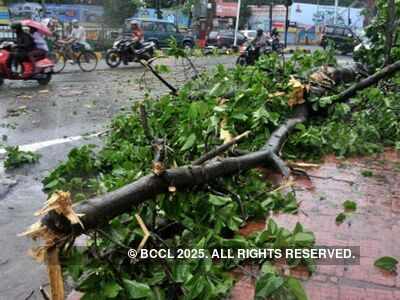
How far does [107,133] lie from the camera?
7.39 m

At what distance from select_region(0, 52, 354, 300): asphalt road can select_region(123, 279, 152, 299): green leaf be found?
3.59 ft

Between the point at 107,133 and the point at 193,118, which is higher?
the point at 193,118

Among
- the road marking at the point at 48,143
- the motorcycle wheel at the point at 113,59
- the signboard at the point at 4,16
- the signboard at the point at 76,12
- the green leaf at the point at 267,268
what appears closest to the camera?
the green leaf at the point at 267,268

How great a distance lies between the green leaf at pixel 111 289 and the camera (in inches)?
94.0

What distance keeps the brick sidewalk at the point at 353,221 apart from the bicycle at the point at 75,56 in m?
12.9

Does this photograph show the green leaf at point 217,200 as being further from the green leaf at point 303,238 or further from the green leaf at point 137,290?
the green leaf at point 137,290

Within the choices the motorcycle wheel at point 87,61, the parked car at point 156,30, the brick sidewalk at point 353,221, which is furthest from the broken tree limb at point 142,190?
the parked car at point 156,30

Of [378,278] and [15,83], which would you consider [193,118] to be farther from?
[15,83]

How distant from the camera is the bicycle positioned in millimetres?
17141

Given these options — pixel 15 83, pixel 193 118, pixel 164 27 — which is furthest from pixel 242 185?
pixel 164 27

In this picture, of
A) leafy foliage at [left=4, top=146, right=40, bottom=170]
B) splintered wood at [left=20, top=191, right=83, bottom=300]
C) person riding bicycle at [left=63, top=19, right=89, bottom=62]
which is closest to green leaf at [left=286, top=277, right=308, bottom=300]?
splintered wood at [left=20, top=191, right=83, bottom=300]

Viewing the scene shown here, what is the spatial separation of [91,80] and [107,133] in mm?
7431

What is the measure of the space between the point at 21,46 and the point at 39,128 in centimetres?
542

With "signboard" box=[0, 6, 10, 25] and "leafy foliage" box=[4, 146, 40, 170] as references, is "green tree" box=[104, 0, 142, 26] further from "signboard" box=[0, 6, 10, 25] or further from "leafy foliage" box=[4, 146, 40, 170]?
"leafy foliage" box=[4, 146, 40, 170]
